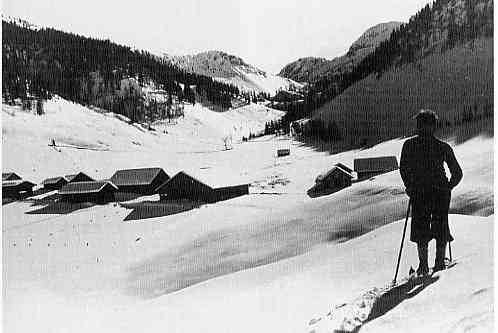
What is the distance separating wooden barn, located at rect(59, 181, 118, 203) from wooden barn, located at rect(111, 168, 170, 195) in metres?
1.45

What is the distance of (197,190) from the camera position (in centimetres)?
2948

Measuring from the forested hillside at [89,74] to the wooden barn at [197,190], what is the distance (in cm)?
5344

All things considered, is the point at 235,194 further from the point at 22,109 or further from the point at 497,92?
the point at 22,109

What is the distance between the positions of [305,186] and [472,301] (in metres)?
25.5

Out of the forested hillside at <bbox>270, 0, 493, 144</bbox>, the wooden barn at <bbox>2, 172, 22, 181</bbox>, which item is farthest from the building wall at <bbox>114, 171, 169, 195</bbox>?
the forested hillside at <bbox>270, 0, 493, 144</bbox>

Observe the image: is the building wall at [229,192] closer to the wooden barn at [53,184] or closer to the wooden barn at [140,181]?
the wooden barn at [140,181]

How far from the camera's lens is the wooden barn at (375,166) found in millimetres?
30219

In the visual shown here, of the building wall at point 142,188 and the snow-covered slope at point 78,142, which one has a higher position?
the snow-covered slope at point 78,142

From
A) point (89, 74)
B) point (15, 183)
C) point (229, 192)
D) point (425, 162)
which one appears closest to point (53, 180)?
point (15, 183)

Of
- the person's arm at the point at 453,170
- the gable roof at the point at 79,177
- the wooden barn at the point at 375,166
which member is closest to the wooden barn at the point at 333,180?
the wooden barn at the point at 375,166

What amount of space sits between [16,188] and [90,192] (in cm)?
705

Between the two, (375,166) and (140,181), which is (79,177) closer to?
(140,181)

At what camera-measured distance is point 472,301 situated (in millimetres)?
6109

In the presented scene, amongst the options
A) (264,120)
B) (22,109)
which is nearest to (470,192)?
(22,109)
